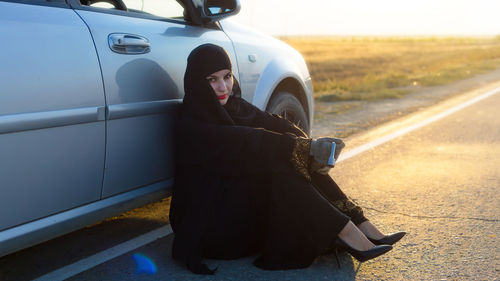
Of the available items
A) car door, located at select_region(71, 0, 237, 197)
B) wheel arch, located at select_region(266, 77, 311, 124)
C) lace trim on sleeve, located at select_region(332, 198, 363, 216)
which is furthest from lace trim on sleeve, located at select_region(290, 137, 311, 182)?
wheel arch, located at select_region(266, 77, 311, 124)

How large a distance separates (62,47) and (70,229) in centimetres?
84

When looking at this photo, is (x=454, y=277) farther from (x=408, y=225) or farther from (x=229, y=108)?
(x=229, y=108)

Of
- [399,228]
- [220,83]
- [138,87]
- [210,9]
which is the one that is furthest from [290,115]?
[138,87]

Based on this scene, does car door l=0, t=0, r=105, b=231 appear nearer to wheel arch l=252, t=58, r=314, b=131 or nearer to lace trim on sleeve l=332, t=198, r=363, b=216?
lace trim on sleeve l=332, t=198, r=363, b=216

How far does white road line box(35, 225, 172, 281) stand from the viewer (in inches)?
121

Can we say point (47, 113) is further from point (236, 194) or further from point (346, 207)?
point (346, 207)

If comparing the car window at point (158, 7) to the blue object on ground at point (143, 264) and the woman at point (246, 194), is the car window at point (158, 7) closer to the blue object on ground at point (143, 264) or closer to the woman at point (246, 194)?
the woman at point (246, 194)

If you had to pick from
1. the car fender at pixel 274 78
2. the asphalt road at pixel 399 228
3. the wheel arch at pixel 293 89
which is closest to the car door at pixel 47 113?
the asphalt road at pixel 399 228

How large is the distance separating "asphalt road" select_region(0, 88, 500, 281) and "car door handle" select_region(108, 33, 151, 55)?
112 cm

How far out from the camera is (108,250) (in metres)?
3.42

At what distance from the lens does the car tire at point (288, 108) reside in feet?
14.2

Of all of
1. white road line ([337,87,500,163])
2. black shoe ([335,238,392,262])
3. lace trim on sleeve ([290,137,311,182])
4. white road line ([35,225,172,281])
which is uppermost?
lace trim on sleeve ([290,137,311,182])

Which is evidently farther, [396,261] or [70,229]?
[396,261]

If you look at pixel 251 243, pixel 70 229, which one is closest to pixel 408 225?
pixel 251 243
